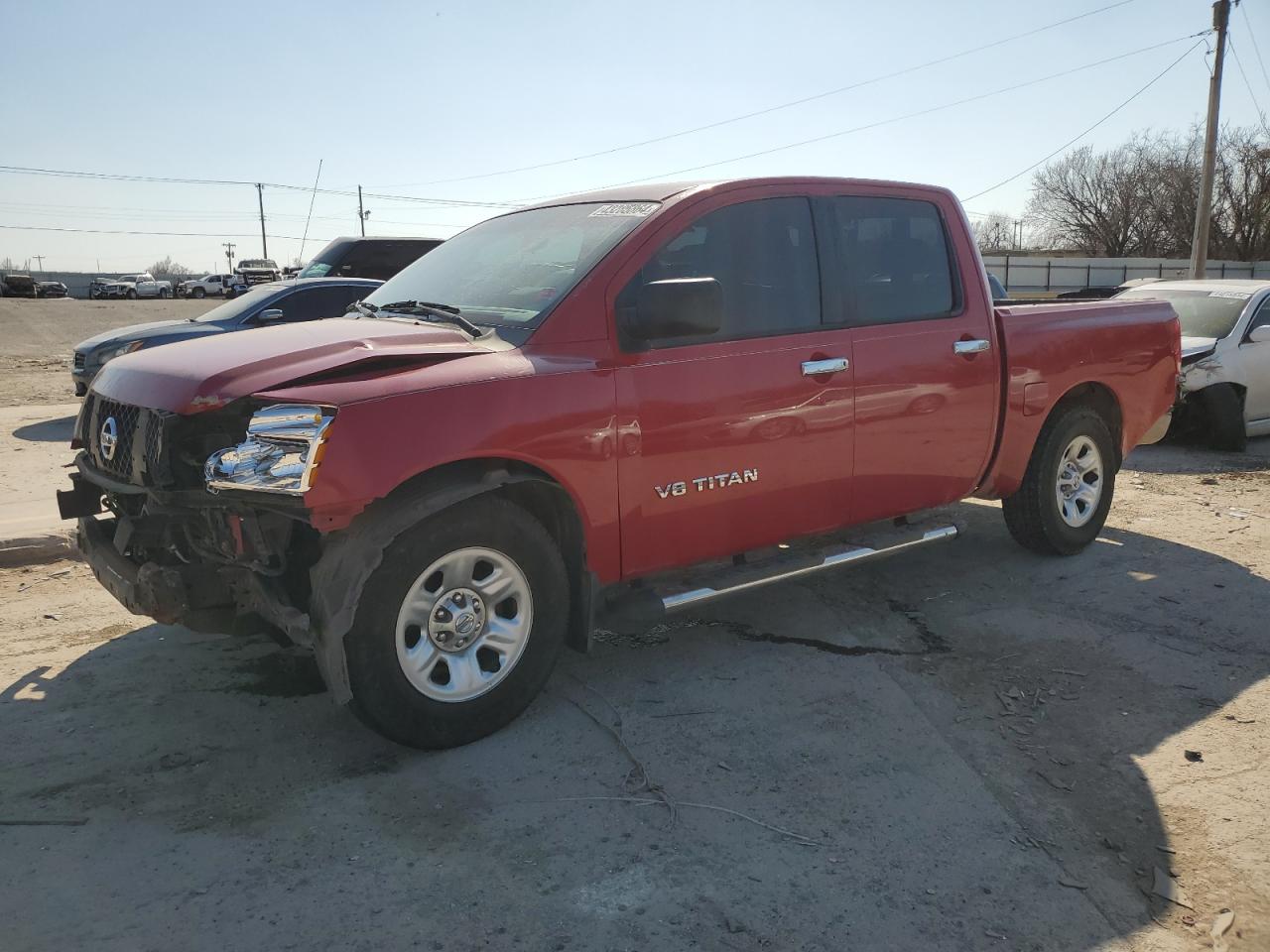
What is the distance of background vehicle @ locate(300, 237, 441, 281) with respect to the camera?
13.5 m

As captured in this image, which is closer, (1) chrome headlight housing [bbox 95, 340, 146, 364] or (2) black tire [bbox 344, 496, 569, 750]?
(2) black tire [bbox 344, 496, 569, 750]

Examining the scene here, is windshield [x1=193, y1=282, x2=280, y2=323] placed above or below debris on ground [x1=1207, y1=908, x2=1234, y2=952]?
above

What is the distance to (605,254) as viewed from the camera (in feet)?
12.7

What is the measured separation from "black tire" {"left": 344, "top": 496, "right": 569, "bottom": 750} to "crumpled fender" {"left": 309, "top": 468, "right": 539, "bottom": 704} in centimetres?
5

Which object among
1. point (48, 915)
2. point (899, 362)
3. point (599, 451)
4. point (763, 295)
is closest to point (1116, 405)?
point (899, 362)

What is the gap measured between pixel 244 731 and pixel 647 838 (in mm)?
1657

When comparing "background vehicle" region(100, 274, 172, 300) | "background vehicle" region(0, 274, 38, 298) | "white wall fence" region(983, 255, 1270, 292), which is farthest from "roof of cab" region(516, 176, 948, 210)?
"background vehicle" region(100, 274, 172, 300)

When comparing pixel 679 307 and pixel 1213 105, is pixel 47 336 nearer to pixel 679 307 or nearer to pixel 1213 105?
pixel 679 307

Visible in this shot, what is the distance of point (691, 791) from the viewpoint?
3.28 m

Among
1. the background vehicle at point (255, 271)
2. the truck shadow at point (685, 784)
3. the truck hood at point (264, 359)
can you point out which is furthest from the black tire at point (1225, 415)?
the background vehicle at point (255, 271)

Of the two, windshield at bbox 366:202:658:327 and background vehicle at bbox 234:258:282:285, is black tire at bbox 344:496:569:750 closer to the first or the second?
windshield at bbox 366:202:658:327

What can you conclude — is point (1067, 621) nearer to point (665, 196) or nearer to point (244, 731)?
point (665, 196)

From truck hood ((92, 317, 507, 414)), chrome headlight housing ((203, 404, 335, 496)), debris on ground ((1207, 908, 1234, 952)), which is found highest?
truck hood ((92, 317, 507, 414))

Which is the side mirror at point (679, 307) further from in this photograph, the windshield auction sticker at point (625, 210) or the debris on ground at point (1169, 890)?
the debris on ground at point (1169, 890)
